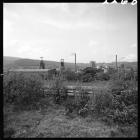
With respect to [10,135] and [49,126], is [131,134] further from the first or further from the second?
[10,135]

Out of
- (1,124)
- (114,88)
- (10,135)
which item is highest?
(114,88)

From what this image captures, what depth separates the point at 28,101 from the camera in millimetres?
5855

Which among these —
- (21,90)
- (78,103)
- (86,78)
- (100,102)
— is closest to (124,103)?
(100,102)

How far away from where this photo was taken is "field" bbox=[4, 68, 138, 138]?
13.1 feet

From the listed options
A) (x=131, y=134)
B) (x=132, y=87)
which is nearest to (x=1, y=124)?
(x=131, y=134)

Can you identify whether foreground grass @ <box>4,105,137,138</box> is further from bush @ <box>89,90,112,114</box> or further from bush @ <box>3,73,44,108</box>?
bush @ <box>3,73,44,108</box>

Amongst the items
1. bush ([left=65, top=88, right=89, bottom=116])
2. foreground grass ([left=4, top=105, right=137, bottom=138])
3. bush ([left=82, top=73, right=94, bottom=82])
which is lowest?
foreground grass ([left=4, top=105, right=137, bottom=138])

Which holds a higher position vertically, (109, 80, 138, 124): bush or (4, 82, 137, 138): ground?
(109, 80, 138, 124): bush

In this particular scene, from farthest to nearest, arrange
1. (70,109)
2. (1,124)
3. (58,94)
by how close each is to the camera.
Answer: (58,94), (70,109), (1,124)

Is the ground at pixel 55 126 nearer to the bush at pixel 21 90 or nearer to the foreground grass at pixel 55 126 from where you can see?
the foreground grass at pixel 55 126

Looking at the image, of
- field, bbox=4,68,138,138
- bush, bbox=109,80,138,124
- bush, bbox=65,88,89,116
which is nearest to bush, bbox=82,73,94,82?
field, bbox=4,68,138,138

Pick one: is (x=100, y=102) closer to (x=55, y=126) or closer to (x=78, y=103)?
(x=78, y=103)

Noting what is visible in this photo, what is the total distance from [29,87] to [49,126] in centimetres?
200

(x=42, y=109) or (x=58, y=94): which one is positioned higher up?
(x=58, y=94)
